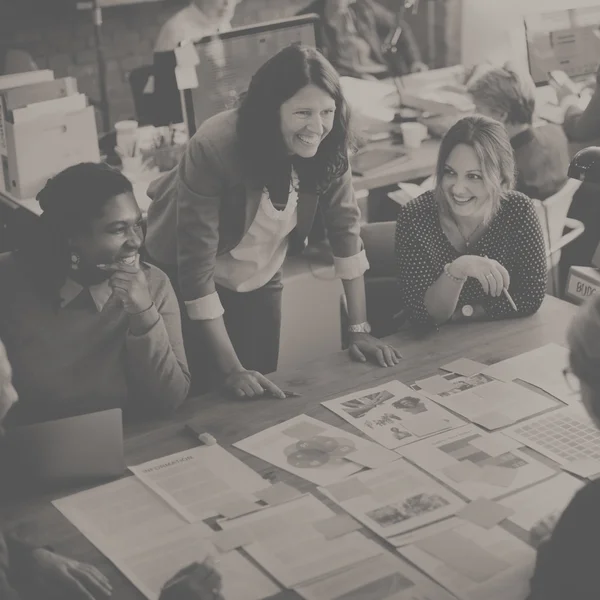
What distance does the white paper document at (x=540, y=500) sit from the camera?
5.84 feet

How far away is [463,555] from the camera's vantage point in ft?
5.53

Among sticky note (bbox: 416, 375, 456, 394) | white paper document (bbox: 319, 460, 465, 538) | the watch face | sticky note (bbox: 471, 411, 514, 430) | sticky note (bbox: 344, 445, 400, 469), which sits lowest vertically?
white paper document (bbox: 319, 460, 465, 538)

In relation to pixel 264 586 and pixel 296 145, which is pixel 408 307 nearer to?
pixel 296 145

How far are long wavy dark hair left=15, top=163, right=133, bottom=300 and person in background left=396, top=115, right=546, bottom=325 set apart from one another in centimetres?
81

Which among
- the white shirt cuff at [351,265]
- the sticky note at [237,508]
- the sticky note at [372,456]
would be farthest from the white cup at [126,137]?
the sticky note at [237,508]

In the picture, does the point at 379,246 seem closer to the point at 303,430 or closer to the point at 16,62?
the point at 303,430

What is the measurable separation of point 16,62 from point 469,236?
270cm

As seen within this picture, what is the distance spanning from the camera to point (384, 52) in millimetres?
4641

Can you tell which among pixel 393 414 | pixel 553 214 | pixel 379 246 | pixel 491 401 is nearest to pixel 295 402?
pixel 393 414

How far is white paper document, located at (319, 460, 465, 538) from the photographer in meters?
1.78

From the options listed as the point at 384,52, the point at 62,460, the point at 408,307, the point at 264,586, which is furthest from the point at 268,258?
the point at 384,52

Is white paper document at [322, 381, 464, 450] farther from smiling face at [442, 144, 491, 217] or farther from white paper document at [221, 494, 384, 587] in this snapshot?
smiling face at [442, 144, 491, 217]

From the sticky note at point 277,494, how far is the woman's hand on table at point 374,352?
54 cm

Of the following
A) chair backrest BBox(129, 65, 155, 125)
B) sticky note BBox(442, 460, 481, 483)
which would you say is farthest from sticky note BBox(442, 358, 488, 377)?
chair backrest BBox(129, 65, 155, 125)
